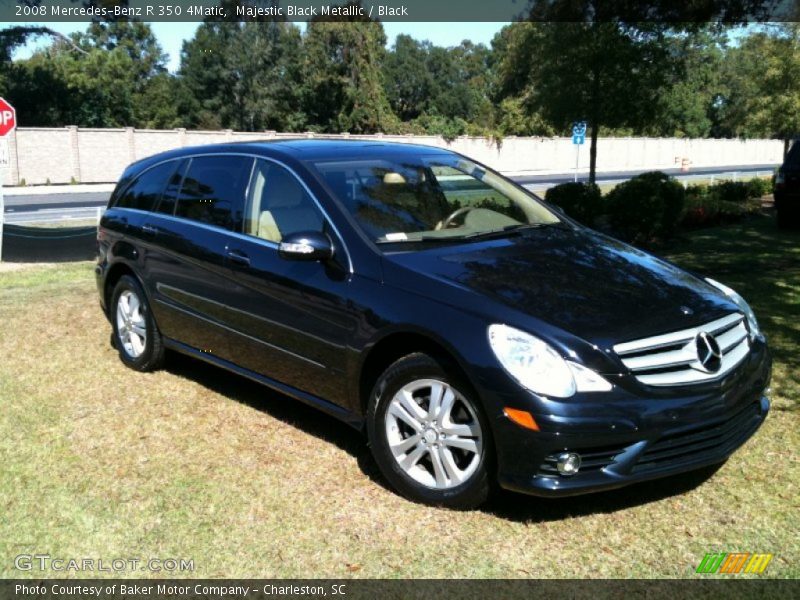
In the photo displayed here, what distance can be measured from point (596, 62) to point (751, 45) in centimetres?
1653

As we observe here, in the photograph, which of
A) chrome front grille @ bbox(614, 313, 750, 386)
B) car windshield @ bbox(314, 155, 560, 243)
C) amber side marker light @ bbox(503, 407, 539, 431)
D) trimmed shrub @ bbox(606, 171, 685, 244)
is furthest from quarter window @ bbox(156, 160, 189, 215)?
trimmed shrub @ bbox(606, 171, 685, 244)

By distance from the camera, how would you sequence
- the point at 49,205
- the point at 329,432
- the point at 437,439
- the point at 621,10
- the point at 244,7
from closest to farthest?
1. the point at 437,439
2. the point at 329,432
3. the point at 621,10
4. the point at 49,205
5. the point at 244,7

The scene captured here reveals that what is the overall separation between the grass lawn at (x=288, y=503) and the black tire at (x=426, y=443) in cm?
9

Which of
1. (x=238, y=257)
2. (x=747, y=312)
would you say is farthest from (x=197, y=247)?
(x=747, y=312)

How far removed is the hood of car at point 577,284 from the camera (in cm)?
372

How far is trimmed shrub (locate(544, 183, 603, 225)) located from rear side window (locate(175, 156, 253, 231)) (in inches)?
331

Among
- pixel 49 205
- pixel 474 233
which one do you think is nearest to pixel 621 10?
pixel 474 233

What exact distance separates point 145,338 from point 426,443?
9.97 feet

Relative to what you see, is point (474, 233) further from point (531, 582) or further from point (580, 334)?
point (531, 582)

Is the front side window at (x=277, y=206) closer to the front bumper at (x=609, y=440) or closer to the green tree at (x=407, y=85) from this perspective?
the front bumper at (x=609, y=440)

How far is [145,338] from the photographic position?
20.1 feet

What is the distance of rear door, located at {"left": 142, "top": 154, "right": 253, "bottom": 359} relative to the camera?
17.0ft

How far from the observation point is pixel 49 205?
2783 centimetres

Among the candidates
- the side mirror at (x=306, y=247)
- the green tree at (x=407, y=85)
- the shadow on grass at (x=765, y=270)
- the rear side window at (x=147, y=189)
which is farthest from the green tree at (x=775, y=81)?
the green tree at (x=407, y=85)
